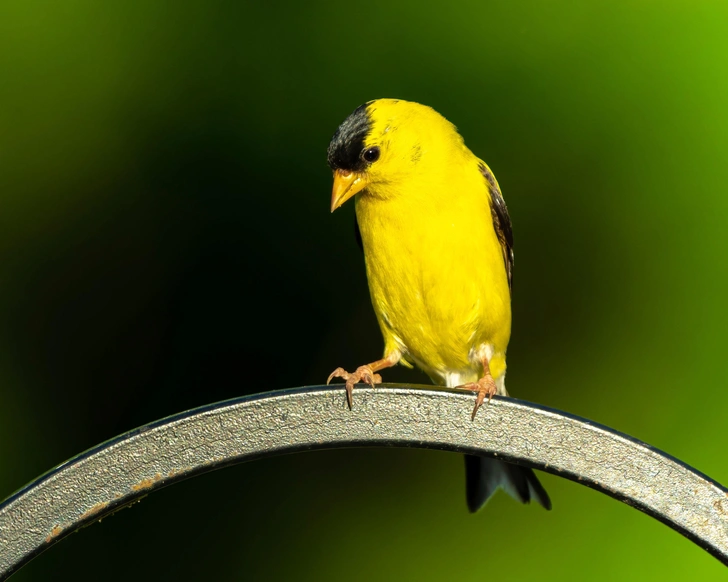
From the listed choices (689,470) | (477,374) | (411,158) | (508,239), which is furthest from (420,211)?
(689,470)

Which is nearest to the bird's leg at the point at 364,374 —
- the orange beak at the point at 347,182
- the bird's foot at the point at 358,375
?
the bird's foot at the point at 358,375

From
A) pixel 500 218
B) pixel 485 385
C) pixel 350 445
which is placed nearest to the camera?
pixel 350 445

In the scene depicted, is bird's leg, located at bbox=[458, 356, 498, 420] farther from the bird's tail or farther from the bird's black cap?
the bird's black cap

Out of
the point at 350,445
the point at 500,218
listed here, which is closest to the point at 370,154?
the point at 500,218

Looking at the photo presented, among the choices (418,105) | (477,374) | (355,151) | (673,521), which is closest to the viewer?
(673,521)

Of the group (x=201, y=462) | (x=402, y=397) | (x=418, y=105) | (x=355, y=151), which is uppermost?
(x=418, y=105)

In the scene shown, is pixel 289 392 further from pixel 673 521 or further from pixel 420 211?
pixel 420 211

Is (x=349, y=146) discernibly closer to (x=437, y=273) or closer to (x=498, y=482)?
(x=437, y=273)
